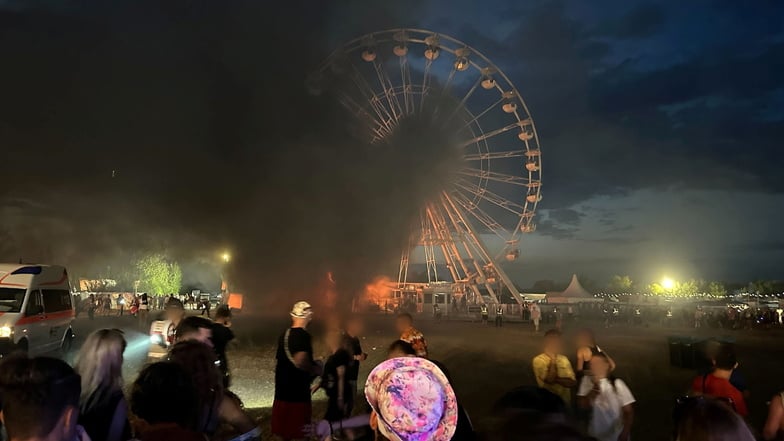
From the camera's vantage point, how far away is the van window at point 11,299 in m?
11.1

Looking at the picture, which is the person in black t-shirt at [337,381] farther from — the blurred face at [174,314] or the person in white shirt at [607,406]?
the blurred face at [174,314]

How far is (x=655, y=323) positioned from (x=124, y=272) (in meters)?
61.9

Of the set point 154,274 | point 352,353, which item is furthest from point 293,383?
point 154,274

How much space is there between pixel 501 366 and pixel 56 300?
11042 millimetres

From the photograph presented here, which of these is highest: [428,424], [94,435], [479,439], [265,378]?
[428,424]

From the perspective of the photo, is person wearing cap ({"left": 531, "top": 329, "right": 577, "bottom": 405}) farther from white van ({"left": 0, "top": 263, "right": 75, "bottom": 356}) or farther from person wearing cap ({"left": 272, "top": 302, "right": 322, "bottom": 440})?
white van ({"left": 0, "top": 263, "right": 75, "bottom": 356})

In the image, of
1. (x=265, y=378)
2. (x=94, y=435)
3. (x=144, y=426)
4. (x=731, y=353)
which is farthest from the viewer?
(x=265, y=378)

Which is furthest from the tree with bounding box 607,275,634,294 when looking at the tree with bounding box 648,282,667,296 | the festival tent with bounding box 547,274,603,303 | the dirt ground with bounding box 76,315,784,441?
the dirt ground with bounding box 76,315,784,441

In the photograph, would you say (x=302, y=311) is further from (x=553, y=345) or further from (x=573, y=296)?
(x=573, y=296)

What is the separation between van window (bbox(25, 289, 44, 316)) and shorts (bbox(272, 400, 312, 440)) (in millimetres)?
9229

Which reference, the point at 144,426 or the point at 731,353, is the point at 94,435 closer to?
the point at 144,426

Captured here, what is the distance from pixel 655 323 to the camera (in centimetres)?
3275

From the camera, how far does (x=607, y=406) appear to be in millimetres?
4258

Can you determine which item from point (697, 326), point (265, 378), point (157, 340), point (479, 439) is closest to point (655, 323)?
point (697, 326)
